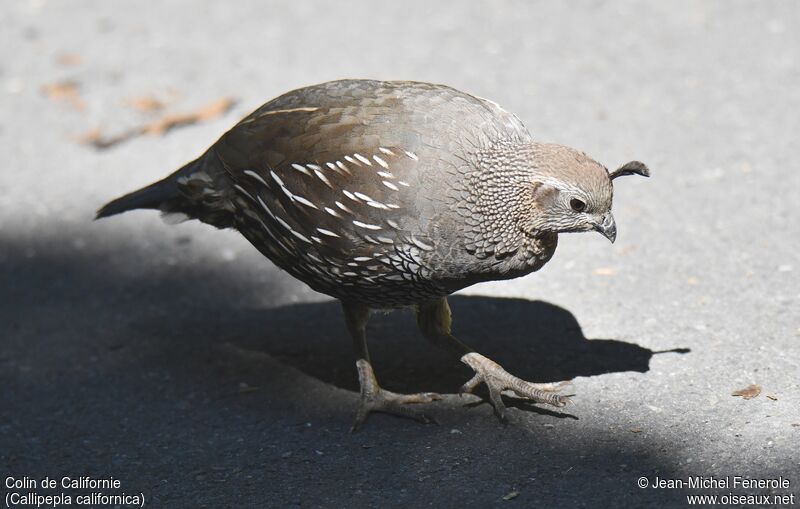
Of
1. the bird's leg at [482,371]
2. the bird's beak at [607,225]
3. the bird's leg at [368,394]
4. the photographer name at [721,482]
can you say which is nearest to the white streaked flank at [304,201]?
the bird's leg at [368,394]

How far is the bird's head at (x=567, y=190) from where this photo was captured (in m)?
4.64

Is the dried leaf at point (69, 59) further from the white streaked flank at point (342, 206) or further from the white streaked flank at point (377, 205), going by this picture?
the white streaked flank at point (377, 205)

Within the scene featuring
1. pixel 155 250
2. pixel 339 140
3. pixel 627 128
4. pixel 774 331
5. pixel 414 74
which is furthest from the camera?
pixel 414 74

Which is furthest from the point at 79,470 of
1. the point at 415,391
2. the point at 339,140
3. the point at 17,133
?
the point at 17,133

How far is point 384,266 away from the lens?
4.88 meters

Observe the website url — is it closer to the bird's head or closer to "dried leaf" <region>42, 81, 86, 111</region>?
the bird's head

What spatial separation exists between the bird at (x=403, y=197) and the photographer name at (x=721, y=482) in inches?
31.1

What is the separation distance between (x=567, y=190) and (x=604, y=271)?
192cm

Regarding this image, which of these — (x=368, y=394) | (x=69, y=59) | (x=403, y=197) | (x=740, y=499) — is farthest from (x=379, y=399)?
(x=69, y=59)

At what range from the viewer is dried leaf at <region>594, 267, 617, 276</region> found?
6406 mm

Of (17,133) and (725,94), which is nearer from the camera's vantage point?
(725,94)

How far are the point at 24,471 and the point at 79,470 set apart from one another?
0.30 metres

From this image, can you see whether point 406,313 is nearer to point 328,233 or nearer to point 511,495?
point 328,233

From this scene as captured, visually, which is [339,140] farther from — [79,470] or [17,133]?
[17,133]
